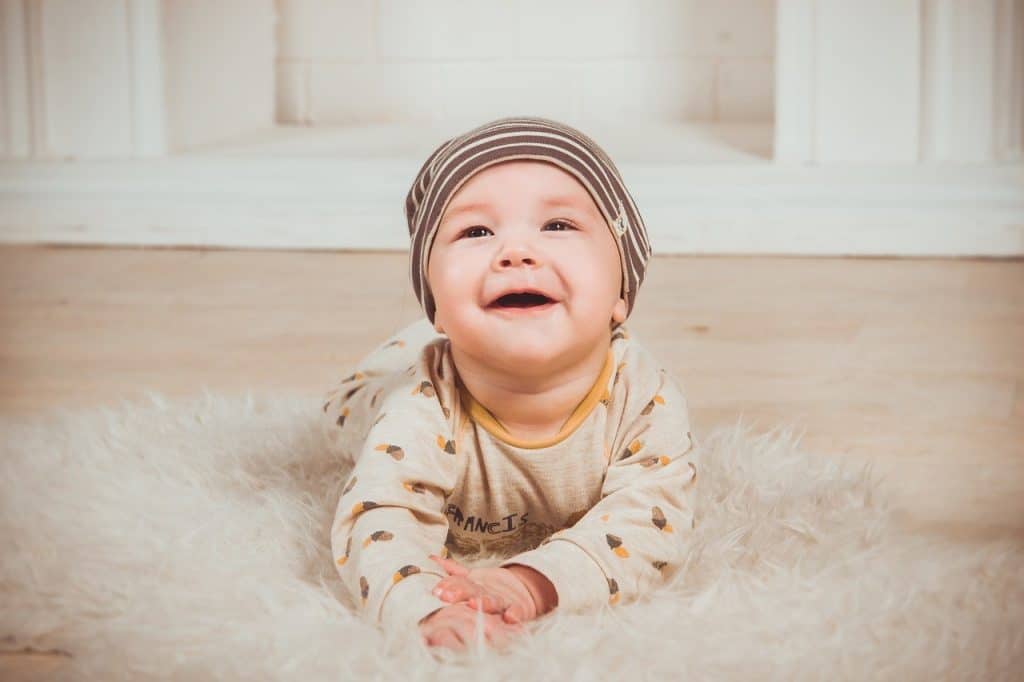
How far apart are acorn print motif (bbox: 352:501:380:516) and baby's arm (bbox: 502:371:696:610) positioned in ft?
0.32

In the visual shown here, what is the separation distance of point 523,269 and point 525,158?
0.08 m

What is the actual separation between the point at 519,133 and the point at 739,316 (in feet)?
2.87

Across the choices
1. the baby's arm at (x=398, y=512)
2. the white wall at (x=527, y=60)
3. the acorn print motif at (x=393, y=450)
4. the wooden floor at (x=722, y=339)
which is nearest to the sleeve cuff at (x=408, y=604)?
the baby's arm at (x=398, y=512)

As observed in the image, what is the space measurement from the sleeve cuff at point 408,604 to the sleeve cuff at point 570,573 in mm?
65

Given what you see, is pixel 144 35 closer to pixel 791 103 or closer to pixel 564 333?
pixel 791 103

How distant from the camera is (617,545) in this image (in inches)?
30.7

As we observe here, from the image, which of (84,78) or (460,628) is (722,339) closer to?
(460,628)

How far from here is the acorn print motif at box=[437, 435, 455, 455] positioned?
0.84 m

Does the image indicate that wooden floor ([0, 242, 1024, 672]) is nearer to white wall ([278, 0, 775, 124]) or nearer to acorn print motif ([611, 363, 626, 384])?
acorn print motif ([611, 363, 626, 384])

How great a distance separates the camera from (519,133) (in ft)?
2.70

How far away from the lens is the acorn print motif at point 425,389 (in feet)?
2.79

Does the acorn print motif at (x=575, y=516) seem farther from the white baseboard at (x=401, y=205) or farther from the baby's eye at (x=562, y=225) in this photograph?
the white baseboard at (x=401, y=205)

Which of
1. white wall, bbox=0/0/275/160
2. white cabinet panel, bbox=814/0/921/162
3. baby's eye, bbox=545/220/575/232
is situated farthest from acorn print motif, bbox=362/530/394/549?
white wall, bbox=0/0/275/160

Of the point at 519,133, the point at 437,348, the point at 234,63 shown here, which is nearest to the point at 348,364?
the point at 437,348
